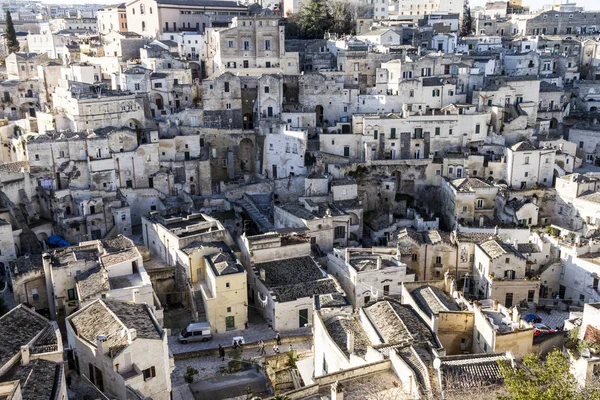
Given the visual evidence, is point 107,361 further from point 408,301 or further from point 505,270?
point 505,270

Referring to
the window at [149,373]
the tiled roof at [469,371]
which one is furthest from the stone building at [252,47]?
the tiled roof at [469,371]

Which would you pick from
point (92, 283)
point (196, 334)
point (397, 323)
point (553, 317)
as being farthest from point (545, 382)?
point (92, 283)

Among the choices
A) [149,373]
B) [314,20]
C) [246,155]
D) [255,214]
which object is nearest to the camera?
[149,373]

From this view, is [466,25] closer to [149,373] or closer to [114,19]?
[114,19]

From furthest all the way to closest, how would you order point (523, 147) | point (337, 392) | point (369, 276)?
point (523, 147) < point (369, 276) < point (337, 392)

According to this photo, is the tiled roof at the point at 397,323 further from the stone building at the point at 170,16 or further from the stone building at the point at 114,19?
the stone building at the point at 114,19

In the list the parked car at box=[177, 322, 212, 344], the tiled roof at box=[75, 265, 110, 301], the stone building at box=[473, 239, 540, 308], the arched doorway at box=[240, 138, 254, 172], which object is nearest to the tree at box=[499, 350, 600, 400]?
the stone building at box=[473, 239, 540, 308]

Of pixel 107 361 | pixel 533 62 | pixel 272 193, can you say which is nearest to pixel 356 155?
pixel 272 193
